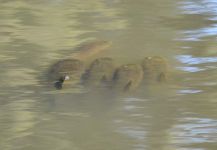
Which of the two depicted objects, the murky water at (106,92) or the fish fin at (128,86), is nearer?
the murky water at (106,92)

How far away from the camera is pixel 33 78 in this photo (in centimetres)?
199

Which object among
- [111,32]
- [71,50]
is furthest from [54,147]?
[111,32]

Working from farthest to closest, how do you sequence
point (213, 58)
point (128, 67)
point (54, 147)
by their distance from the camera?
point (213, 58), point (128, 67), point (54, 147)

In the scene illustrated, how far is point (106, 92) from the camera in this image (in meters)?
1.89

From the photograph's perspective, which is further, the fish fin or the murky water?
the fish fin

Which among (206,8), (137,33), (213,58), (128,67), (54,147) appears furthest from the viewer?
(206,8)

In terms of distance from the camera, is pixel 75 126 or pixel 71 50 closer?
pixel 75 126

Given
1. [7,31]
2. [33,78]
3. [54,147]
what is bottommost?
[54,147]

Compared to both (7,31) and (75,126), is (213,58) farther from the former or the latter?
(7,31)

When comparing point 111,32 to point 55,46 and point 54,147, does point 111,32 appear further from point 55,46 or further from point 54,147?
point 54,147

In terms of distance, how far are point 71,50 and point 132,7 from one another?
51cm

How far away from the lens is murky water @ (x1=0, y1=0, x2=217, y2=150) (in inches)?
67.0

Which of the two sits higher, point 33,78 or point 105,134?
point 33,78

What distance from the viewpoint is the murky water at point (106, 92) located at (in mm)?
1702
